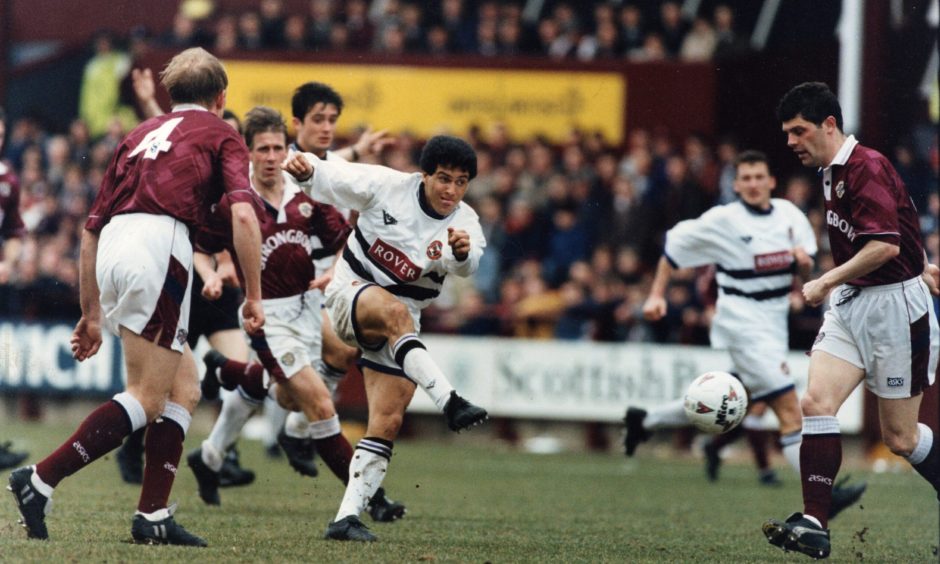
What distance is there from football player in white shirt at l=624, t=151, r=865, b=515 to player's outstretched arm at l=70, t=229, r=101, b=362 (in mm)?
4921

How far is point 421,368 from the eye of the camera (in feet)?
23.9

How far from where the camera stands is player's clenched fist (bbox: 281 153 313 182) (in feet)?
24.5

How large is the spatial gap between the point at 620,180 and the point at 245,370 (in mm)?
9124

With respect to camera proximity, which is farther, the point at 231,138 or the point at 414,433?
the point at 414,433

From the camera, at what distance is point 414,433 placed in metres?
17.6

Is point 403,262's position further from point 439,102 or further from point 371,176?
point 439,102

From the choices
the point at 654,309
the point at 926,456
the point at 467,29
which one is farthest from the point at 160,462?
the point at 467,29

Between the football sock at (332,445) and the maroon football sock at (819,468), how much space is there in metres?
2.75

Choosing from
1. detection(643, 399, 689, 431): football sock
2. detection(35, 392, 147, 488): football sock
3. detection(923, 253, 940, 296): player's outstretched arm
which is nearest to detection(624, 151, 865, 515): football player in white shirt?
detection(643, 399, 689, 431): football sock

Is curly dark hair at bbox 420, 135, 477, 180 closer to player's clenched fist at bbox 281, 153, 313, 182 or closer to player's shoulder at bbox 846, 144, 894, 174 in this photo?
player's clenched fist at bbox 281, 153, 313, 182

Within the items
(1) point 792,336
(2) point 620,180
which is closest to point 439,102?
(2) point 620,180

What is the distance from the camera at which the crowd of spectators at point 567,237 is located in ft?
54.5

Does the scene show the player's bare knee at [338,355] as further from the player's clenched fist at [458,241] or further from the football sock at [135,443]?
the player's clenched fist at [458,241]

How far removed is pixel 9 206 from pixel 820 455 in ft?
20.8
